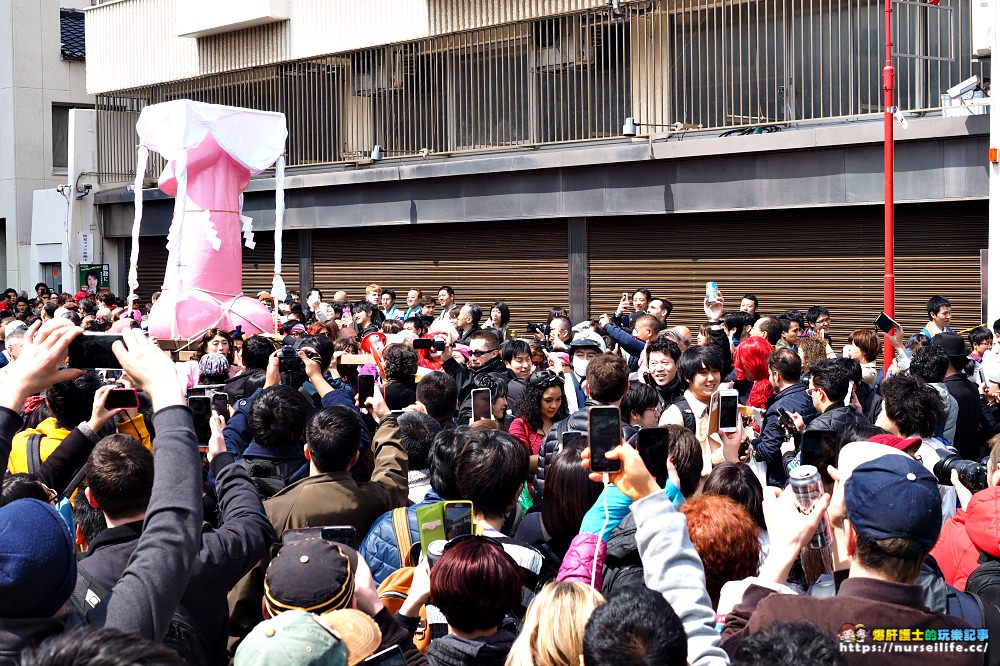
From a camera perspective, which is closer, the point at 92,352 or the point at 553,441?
the point at 92,352

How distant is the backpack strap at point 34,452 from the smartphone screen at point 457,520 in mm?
2588

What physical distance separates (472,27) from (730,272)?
6.26 m

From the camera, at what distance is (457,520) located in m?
3.87

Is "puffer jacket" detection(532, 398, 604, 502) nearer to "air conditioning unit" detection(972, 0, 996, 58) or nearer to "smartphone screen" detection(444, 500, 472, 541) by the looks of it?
"smartphone screen" detection(444, 500, 472, 541)

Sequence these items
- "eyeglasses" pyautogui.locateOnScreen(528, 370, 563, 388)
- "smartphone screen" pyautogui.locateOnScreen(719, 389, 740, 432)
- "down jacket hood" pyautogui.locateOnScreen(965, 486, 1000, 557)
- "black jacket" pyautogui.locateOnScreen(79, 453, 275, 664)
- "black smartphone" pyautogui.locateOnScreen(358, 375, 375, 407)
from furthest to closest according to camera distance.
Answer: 1. "eyeglasses" pyautogui.locateOnScreen(528, 370, 563, 388)
2. "black smartphone" pyautogui.locateOnScreen(358, 375, 375, 407)
3. "smartphone screen" pyautogui.locateOnScreen(719, 389, 740, 432)
4. "down jacket hood" pyautogui.locateOnScreen(965, 486, 1000, 557)
5. "black jacket" pyautogui.locateOnScreen(79, 453, 275, 664)

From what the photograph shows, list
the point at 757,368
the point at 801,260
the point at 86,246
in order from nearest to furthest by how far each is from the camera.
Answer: the point at 757,368 < the point at 801,260 < the point at 86,246

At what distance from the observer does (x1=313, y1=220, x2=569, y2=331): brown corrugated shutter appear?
60.7 ft

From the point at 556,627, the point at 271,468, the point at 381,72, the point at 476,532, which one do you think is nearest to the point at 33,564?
the point at 556,627

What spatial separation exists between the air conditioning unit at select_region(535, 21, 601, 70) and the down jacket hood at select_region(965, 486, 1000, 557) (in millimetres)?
14227

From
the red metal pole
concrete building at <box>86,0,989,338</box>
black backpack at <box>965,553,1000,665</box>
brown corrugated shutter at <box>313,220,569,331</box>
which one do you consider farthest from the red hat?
brown corrugated shutter at <box>313,220,569,331</box>

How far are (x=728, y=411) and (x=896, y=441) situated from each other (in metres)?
0.78

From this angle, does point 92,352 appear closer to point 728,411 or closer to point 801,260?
point 728,411

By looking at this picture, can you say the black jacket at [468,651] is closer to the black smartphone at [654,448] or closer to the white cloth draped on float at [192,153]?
the black smartphone at [654,448]

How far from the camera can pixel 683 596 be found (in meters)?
3.14
